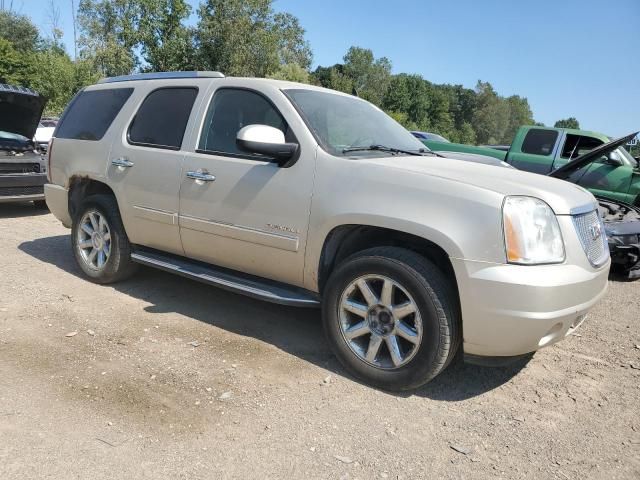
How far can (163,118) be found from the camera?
14.7 ft

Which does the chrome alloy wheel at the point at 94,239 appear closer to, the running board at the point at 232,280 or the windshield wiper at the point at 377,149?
the running board at the point at 232,280

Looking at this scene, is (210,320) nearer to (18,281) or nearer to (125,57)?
(18,281)

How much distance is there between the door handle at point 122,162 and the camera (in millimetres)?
4570

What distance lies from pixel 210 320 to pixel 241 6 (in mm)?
40746

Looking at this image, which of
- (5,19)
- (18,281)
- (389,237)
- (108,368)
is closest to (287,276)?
(389,237)

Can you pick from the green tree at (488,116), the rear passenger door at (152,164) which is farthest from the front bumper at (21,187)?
the green tree at (488,116)

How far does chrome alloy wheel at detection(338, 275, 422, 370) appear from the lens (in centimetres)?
314

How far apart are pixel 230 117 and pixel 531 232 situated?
93.7 inches

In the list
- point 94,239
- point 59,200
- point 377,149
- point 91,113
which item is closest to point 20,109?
point 59,200

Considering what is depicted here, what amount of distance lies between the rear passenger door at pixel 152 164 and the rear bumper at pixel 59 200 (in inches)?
35.0

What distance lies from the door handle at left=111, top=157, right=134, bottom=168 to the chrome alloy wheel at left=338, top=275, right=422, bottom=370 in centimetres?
238

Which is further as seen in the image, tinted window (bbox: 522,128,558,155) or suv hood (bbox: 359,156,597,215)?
tinted window (bbox: 522,128,558,155)

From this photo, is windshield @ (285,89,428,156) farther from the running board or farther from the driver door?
the running board

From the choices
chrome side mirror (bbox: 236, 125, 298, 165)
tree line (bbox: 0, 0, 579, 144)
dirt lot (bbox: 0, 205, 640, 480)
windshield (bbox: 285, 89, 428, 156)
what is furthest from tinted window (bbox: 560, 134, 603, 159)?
tree line (bbox: 0, 0, 579, 144)
